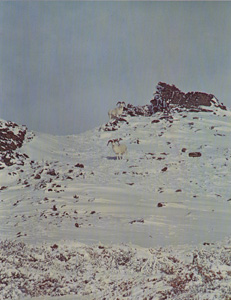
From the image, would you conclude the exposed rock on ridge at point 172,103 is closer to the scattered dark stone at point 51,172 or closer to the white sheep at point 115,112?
the white sheep at point 115,112

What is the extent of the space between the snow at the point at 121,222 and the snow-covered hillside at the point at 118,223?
0.03 metres

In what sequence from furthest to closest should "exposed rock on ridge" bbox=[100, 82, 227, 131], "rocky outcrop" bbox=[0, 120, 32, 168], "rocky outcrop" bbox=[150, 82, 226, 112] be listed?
"rocky outcrop" bbox=[150, 82, 226, 112] → "exposed rock on ridge" bbox=[100, 82, 227, 131] → "rocky outcrop" bbox=[0, 120, 32, 168]

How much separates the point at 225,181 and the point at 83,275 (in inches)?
407

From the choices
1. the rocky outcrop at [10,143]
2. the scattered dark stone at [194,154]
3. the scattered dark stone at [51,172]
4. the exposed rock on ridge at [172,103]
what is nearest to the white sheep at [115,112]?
the exposed rock on ridge at [172,103]

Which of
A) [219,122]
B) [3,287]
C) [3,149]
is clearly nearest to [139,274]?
[3,287]

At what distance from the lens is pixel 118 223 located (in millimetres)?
10555

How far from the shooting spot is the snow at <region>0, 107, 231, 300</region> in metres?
7.00

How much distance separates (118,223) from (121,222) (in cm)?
13

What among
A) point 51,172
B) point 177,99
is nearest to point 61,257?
point 51,172

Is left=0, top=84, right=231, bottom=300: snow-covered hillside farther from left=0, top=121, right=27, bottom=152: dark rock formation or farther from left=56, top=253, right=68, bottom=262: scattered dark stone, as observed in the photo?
left=0, top=121, right=27, bottom=152: dark rock formation

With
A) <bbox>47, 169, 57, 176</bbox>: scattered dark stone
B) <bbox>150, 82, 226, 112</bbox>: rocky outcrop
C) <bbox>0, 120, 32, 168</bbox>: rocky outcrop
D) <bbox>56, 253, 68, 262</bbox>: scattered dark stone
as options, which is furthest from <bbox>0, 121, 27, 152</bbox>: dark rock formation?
<bbox>150, 82, 226, 112</bbox>: rocky outcrop

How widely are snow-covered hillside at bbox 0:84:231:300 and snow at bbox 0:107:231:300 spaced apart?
30 millimetres

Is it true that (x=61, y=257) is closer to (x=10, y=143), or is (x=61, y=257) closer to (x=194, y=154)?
(x=194, y=154)

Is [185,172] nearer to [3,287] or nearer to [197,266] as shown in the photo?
[197,266]
